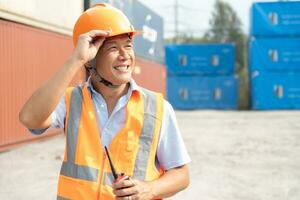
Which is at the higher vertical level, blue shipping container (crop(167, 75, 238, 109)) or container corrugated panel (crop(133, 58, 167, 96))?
container corrugated panel (crop(133, 58, 167, 96))

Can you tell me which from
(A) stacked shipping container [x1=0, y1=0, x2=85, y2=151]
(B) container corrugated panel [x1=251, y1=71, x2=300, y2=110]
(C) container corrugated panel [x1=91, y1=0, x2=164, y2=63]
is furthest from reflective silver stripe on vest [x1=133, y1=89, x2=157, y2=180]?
(B) container corrugated panel [x1=251, y1=71, x2=300, y2=110]

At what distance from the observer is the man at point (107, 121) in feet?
6.02

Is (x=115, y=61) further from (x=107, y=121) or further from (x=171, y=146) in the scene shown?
(x=171, y=146)

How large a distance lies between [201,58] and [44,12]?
1419 centimetres

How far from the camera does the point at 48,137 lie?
11.2 metres

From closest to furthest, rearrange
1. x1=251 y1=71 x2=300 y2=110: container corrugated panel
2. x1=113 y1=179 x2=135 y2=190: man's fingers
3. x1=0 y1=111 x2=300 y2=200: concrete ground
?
x1=113 y1=179 x2=135 y2=190: man's fingers → x1=0 y1=111 x2=300 y2=200: concrete ground → x1=251 y1=71 x2=300 y2=110: container corrugated panel

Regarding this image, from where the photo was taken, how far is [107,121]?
1946 mm

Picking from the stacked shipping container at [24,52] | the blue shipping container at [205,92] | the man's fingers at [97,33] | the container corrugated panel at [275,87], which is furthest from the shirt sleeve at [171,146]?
the blue shipping container at [205,92]

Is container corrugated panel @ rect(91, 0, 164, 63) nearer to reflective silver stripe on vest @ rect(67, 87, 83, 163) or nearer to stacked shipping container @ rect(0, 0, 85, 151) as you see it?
stacked shipping container @ rect(0, 0, 85, 151)

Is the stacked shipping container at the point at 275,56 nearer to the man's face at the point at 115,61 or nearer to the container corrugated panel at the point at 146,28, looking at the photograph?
the container corrugated panel at the point at 146,28

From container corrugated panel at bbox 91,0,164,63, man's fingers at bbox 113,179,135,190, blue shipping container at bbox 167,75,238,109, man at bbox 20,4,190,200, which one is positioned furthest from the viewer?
blue shipping container at bbox 167,75,238,109

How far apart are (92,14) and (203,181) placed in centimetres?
476

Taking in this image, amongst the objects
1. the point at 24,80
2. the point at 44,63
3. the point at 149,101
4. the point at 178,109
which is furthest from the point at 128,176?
the point at 178,109

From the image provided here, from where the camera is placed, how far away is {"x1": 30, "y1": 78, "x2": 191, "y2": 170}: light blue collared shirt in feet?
6.36
